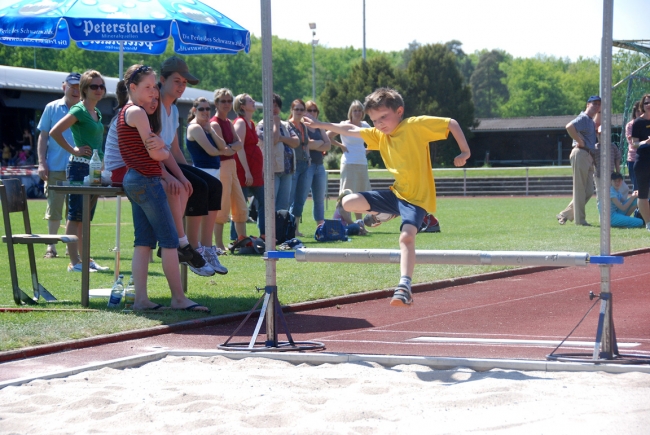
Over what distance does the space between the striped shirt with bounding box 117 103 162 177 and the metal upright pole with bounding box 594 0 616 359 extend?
374 centimetres

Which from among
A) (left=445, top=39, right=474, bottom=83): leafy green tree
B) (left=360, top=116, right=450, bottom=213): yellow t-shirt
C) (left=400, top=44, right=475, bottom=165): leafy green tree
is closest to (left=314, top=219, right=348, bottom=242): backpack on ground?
(left=360, top=116, right=450, bottom=213): yellow t-shirt

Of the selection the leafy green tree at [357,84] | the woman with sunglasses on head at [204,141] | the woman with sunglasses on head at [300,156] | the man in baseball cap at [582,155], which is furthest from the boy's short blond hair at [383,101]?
the leafy green tree at [357,84]

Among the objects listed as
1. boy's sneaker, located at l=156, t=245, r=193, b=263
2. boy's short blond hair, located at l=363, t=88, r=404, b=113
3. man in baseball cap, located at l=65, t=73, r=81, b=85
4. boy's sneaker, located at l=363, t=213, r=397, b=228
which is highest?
man in baseball cap, located at l=65, t=73, r=81, b=85

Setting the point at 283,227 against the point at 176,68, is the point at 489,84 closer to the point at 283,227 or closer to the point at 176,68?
the point at 283,227

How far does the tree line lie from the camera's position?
6512 cm

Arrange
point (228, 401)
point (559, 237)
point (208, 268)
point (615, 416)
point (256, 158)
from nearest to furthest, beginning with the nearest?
point (615, 416)
point (228, 401)
point (208, 268)
point (256, 158)
point (559, 237)

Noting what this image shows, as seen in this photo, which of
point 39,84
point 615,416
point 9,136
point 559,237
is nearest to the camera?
point 615,416

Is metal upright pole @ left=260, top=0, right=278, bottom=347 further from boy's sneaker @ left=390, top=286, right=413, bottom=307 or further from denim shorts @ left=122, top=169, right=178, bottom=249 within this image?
denim shorts @ left=122, top=169, right=178, bottom=249

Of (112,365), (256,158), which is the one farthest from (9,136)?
(112,365)

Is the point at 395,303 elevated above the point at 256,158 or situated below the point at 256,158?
below

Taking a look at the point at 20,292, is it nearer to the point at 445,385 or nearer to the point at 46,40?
the point at 46,40

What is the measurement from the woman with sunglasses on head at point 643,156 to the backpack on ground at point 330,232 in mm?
5139

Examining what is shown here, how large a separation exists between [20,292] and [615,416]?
18.9 feet

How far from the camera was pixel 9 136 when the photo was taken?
33062mm
